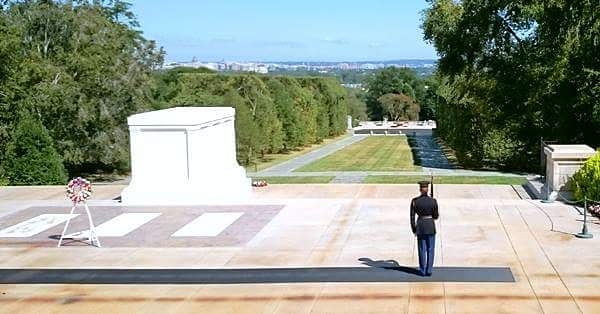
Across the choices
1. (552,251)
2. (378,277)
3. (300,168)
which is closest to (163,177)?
(378,277)

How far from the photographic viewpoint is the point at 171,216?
51.7 feet

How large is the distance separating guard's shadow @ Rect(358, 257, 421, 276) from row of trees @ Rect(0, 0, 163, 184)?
18.6m

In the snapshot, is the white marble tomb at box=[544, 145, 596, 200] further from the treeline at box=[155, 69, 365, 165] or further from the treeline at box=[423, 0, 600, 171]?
the treeline at box=[155, 69, 365, 165]

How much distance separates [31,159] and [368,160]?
21356 mm

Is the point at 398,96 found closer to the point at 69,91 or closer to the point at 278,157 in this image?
→ the point at 278,157

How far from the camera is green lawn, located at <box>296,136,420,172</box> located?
34625mm

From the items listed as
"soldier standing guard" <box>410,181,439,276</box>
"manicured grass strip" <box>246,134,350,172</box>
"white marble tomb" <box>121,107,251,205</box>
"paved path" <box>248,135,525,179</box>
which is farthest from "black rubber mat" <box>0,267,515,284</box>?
"manicured grass strip" <box>246,134,350,172</box>

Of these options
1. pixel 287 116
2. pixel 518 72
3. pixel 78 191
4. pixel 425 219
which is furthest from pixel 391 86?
pixel 425 219

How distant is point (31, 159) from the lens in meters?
23.0

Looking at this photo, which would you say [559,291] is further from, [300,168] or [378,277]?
[300,168]

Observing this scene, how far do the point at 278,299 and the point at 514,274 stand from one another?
11.6 ft

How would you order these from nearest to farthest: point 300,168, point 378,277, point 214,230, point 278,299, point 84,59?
point 278,299, point 378,277, point 214,230, point 84,59, point 300,168

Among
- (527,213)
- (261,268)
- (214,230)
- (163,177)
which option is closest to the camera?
(261,268)

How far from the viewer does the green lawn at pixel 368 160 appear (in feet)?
114
